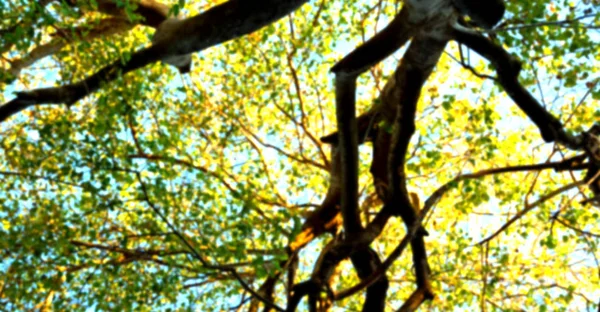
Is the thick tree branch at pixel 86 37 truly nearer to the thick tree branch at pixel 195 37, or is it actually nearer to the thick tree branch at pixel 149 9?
the thick tree branch at pixel 149 9

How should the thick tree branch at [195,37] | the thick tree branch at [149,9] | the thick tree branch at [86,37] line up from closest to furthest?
the thick tree branch at [195,37]
the thick tree branch at [149,9]
the thick tree branch at [86,37]

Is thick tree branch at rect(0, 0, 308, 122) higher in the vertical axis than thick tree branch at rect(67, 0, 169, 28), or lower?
lower

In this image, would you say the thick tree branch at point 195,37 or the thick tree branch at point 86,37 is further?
the thick tree branch at point 86,37

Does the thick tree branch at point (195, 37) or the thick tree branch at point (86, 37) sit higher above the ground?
the thick tree branch at point (86, 37)

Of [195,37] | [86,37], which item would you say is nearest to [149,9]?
[86,37]

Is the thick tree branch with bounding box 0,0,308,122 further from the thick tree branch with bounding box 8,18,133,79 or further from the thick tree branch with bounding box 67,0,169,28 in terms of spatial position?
the thick tree branch with bounding box 8,18,133,79

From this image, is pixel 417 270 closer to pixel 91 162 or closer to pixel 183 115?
pixel 91 162

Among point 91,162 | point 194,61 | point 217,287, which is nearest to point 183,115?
point 194,61

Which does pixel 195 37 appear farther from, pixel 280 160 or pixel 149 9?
pixel 280 160

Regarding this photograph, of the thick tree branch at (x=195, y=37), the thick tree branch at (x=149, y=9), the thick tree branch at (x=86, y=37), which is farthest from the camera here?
the thick tree branch at (x=86, y=37)

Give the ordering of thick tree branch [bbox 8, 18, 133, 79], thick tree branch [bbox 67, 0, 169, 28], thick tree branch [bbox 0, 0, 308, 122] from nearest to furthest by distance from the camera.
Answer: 1. thick tree branch [bbox 0, 0, 308, 122]
2. thick tree branch [bbox 67, 0, 169, 28]
3. thick tree branch [bbox 8, 18, 133, 79]

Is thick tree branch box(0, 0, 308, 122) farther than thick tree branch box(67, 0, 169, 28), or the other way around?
thick tree branch box(67, 0, 169, 28)

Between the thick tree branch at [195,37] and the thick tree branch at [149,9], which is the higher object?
the thick tree branch at [149,9]

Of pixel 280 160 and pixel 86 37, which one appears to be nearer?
pixel 86 37
